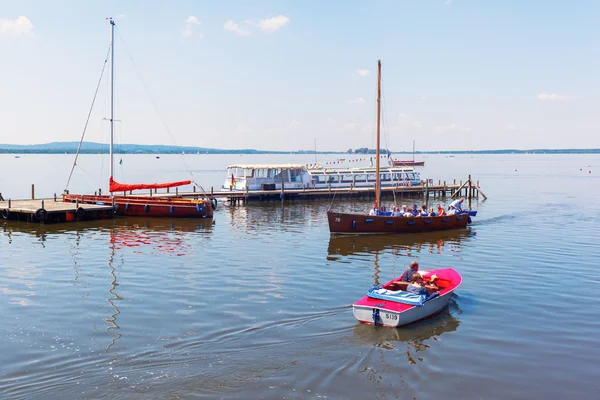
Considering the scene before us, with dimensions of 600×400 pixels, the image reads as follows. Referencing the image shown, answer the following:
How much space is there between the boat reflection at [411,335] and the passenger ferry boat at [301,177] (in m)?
41.3

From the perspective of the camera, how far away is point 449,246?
32750mm

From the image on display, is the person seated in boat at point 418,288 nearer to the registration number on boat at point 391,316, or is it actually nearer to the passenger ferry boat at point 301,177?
the registration number on boat at point 391,316

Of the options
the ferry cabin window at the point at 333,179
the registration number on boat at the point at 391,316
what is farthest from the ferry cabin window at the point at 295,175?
the registration number on boat at the point at 391,316

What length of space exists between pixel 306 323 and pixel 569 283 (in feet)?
39.4

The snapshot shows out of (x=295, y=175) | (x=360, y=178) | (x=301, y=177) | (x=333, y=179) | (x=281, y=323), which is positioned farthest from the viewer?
(x=360, y=178)

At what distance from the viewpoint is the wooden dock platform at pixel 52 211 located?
39875mm

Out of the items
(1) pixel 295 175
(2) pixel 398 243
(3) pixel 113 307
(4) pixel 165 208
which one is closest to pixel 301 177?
(1) pixel 295 175

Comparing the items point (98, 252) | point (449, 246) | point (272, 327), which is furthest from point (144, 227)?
point (272, 327)

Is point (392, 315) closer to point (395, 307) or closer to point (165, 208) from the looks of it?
point (395, 307)

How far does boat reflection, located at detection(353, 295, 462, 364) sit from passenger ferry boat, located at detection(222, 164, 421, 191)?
136ft

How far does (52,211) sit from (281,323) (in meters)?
28.8

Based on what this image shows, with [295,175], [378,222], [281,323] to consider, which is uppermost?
[295,175]

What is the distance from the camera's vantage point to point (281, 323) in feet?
56.2

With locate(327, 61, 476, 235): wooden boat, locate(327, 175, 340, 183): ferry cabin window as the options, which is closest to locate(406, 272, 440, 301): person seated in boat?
locate(327, 61, 476, 235): wooden boat
